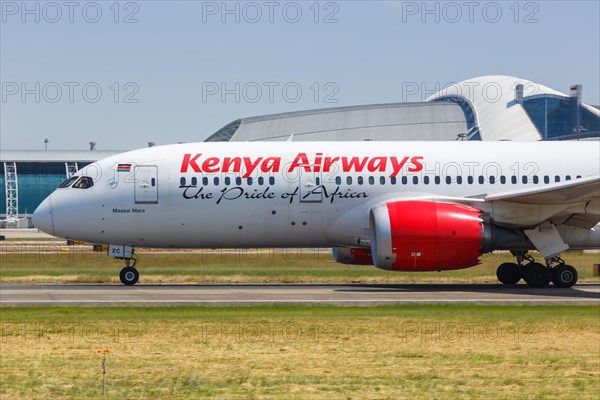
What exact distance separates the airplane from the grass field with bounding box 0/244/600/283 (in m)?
2.54

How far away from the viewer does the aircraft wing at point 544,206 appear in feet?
95.8

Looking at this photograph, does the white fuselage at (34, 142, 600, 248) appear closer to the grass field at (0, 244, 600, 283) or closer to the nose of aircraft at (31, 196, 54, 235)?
the nose of aircraft at (31, 196, 54, 235)

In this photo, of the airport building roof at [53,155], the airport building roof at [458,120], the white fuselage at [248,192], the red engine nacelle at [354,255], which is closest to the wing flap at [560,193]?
the white fuselage at [248,192]

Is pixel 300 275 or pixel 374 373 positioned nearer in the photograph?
pixel 374 373

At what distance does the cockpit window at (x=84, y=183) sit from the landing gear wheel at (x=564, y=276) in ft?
48.5

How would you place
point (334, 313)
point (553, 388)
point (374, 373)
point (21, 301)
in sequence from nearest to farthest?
point (553, 388), point (374, 373), point (334, 313), point (21, 301)

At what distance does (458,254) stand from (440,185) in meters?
3.43

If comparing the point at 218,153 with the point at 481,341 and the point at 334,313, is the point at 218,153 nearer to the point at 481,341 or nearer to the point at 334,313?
the point at 334,313

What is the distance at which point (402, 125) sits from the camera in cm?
11594

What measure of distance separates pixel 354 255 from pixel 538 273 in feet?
19.7

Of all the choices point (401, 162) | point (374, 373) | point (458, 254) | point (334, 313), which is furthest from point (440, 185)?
point (374, 373)

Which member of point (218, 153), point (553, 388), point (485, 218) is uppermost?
point (218, 153)

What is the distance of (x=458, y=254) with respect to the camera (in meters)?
29.0

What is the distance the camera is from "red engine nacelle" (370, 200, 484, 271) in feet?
94.2
